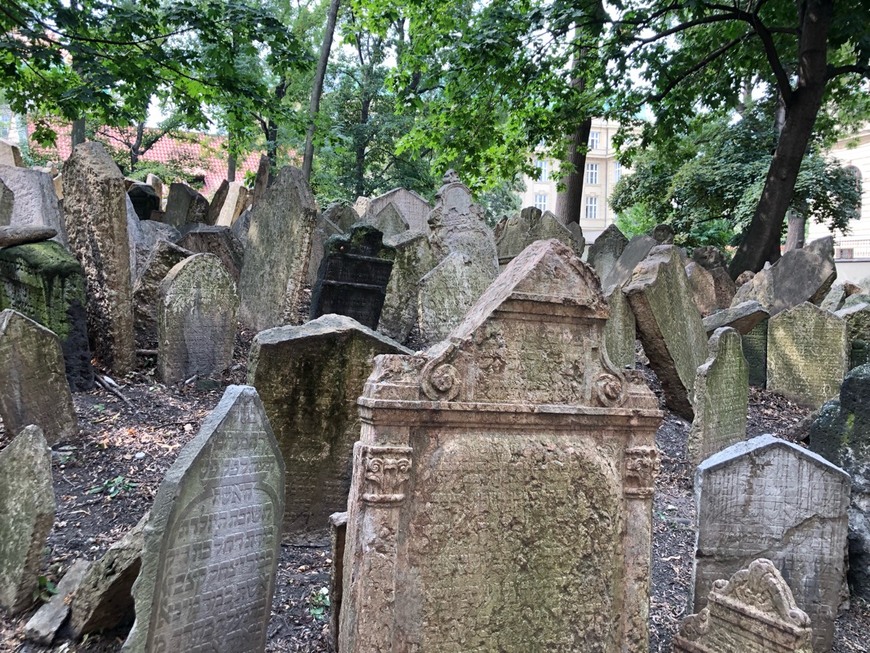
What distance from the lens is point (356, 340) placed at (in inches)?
161

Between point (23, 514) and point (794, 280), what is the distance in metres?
11.0

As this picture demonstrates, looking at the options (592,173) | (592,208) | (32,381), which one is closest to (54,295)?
(32,381)

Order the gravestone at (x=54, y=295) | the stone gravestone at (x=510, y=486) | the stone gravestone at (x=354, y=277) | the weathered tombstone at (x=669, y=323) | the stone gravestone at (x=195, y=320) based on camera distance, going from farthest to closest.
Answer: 1. the stone gravestone at (x=354, y=277)
2. the weathered tombstone at (x=669, y=323)
3. the stone gravestone at (x=195, y=320)
4. the gravestone at (x=54, y=295)
5. the stone gravestone at (x=510, y=486)

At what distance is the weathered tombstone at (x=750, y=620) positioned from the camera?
9.55 ft

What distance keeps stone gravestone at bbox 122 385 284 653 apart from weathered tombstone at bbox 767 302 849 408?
7.28 metres

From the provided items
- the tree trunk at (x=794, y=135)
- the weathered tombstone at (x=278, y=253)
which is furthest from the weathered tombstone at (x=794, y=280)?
the weathered tombstone at (x=278, y=253)

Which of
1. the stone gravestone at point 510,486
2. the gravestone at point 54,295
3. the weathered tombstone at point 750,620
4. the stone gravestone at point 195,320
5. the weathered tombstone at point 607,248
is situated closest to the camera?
the stone gravestone at point 510,486

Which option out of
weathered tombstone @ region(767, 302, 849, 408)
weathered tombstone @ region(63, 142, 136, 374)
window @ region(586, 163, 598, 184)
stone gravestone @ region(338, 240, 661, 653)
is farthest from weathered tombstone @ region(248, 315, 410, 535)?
window @ region(586, 163, 598, 184)


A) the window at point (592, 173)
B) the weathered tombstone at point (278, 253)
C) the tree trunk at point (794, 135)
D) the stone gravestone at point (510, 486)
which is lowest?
the stone gravestone at point (510, 486)

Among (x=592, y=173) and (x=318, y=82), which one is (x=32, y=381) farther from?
(x=592, y=173)

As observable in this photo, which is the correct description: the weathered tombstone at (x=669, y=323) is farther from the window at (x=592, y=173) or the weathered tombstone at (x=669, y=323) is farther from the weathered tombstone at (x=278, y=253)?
the window at (x=592, y=173)

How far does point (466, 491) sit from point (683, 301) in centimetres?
523

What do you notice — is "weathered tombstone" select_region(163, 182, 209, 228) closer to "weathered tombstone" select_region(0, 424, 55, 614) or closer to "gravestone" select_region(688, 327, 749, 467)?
"weathered tombstone" select_region(0, 424, 55, 614)

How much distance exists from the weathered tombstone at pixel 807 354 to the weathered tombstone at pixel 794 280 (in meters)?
2.35
